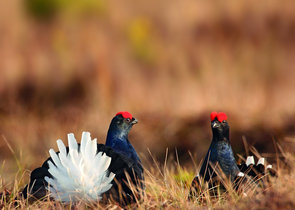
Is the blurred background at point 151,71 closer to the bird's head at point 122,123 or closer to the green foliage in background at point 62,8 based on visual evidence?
the green foliage in background at point 62,8

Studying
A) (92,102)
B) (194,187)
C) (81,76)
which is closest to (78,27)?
(81,76)

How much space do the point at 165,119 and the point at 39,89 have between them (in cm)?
235

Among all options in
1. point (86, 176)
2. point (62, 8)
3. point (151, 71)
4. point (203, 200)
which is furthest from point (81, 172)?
point (62, 8)

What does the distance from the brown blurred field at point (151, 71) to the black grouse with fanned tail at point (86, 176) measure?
3811 mm

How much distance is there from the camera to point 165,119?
8.12m

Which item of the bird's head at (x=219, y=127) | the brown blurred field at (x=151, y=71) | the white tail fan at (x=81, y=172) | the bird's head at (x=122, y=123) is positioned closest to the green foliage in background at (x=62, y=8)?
the brown blurred field at (x=151, y=71)

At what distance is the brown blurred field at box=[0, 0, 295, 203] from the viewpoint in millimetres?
7633

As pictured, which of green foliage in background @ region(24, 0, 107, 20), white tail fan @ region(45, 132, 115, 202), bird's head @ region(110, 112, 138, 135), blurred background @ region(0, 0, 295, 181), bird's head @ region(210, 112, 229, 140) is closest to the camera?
white tail fan @ region(45, 132, 115, 202)

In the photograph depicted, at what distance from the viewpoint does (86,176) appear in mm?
2789

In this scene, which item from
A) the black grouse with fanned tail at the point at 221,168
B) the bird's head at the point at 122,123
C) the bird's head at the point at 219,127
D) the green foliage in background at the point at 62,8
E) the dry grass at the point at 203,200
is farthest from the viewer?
the green foliage in background at the point at 62,8

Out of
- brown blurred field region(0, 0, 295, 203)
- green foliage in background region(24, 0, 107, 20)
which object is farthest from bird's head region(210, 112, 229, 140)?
green foliage in background region(24, 0, 107, 20)

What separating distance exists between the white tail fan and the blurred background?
3.99 m

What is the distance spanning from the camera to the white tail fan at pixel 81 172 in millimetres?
2777

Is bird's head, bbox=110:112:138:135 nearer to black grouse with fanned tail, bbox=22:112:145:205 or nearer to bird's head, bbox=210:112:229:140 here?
black grouse with fanned tail, bbox=22:112:145:205
